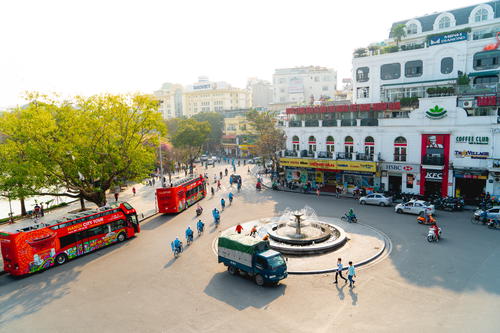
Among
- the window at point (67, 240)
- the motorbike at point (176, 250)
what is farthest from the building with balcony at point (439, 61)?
the window at point (67, 240)

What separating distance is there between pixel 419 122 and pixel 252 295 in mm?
26791

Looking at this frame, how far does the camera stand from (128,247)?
947 inches

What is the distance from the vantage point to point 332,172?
41.1 meters

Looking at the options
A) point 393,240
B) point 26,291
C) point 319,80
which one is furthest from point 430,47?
point 319,80

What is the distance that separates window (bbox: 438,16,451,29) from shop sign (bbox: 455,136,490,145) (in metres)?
21.4

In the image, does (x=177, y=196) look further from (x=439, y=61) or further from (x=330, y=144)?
(x=439, y=61)

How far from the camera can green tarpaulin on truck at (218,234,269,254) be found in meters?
17.0

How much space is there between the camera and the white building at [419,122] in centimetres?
3083

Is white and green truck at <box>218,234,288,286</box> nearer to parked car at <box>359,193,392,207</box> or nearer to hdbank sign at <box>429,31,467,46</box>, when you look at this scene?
parked car at <box>359,193,392,207</box>

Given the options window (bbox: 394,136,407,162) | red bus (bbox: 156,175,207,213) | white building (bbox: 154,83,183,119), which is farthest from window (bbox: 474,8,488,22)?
white building (bbox: 154,83,183,119)

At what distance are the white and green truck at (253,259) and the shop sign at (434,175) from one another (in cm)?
2314

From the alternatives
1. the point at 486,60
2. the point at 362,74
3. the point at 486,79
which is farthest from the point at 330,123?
the point at 486,60

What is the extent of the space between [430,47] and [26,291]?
45.2 metres

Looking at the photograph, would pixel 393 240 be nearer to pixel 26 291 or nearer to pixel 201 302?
pixel 201 302
